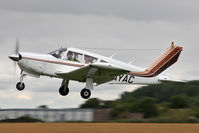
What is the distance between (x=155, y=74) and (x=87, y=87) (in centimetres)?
440

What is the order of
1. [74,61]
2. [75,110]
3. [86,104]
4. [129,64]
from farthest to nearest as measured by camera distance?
[86,104]
[75,110]
[129,64]
[74,61]

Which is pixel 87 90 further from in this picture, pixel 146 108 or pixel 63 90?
pixel 146 108

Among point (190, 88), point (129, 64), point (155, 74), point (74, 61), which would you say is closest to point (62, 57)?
point (74, 61)

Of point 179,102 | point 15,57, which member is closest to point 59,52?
point 15,57

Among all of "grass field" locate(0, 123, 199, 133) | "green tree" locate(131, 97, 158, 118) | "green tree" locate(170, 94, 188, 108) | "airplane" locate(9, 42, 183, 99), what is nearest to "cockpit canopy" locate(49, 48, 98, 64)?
"airplane" locate(9, 42, 183, 99)

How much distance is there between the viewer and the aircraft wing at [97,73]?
21986 mm

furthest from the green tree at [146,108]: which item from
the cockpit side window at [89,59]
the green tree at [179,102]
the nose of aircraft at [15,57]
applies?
the nose of aircraft at [15,57]

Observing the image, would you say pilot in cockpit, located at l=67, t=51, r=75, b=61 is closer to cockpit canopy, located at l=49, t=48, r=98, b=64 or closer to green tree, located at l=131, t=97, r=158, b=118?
cockpit canopy, located at l=49, t=48, r=98, b=64

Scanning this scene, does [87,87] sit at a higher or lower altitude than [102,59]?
lower

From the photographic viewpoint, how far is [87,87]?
24031mm

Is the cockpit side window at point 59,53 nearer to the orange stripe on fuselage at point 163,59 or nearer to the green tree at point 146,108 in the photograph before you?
the orange stripe on fuselage at point 163,59

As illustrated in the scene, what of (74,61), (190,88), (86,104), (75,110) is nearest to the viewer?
(74,61)

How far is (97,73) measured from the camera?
2327 centimetres

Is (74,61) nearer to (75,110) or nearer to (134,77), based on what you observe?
(134,77)
